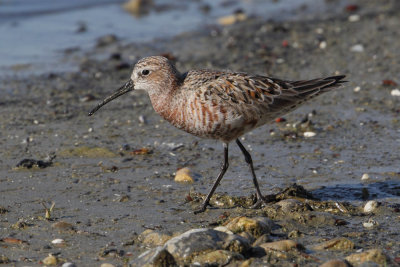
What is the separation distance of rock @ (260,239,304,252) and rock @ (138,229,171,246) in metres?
0.97

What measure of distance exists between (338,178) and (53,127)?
14.9 feet

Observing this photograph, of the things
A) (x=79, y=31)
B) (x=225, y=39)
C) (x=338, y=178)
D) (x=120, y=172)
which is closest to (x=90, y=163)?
(x=120, y=172)

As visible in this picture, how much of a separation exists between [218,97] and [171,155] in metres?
2.04

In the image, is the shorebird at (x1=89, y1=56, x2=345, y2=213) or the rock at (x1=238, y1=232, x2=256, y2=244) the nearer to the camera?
the rock at (x1=238, y1=232, x2=256, y2=244)

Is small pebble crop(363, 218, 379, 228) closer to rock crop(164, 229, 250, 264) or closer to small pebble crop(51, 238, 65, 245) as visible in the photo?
rock crop(164, 229, 250, 264)

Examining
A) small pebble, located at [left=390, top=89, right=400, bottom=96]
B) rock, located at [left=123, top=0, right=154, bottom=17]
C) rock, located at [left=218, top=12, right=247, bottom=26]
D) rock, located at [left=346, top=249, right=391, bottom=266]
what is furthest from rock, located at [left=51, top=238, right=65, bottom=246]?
rock, located at [left=123, top=0, right=154, bottom=17]

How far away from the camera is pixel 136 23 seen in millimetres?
17391

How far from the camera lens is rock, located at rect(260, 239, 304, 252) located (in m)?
6.35

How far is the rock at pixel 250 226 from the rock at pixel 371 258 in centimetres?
A: 96

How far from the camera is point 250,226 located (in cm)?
670

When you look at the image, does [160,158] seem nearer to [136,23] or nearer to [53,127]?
[53,127]

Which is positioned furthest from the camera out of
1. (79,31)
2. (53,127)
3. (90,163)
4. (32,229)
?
(79,31)

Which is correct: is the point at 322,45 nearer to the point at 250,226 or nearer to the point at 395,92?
the point at 395,92

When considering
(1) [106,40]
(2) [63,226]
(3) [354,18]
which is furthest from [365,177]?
(1) [106,40]
